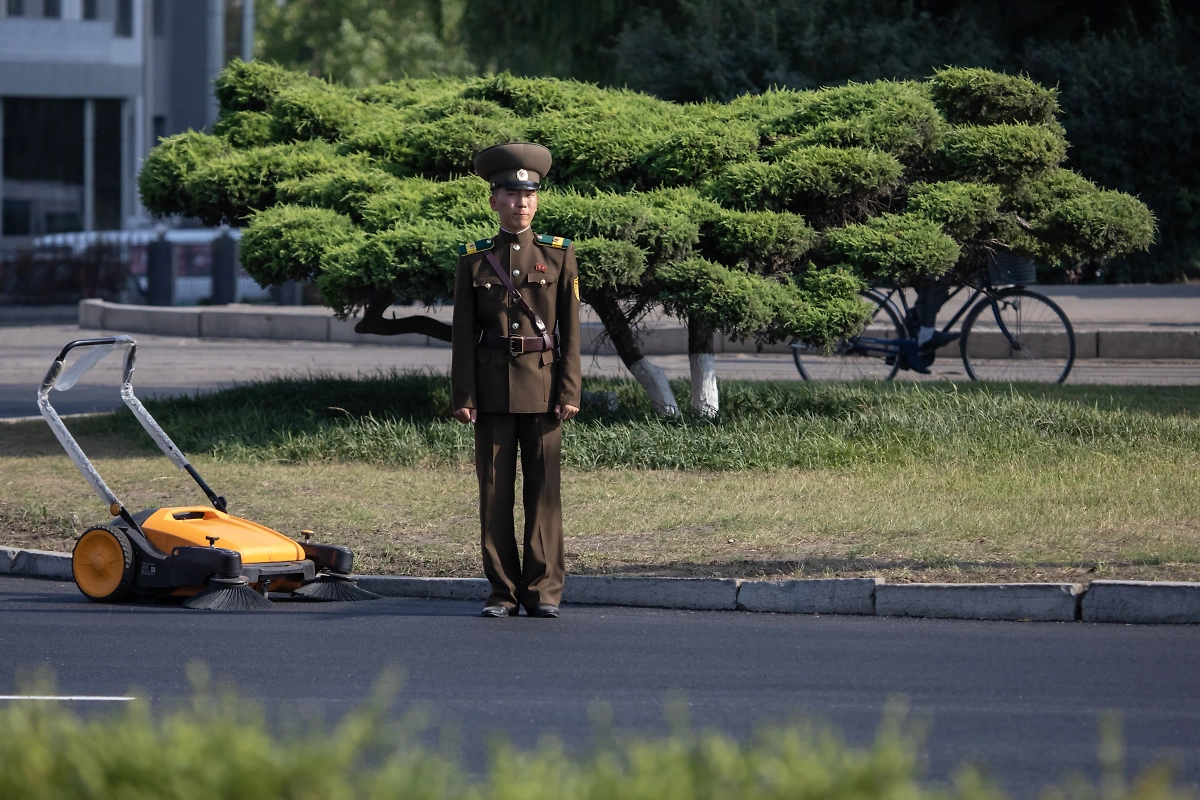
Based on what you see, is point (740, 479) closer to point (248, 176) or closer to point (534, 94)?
point (534, 94)

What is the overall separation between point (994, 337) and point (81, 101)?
85.5 ft

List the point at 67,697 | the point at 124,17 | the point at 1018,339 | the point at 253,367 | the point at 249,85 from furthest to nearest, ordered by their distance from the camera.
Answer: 1. the point at 124,17
2. the point at 253,367
3. the point at 1018,339
4. the point at 249,85
5. the point at 67,697

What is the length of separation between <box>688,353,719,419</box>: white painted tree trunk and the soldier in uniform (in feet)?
15.9

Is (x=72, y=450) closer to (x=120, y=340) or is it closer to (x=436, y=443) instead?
(x=120, y=340)

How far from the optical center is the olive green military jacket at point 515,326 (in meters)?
7.17

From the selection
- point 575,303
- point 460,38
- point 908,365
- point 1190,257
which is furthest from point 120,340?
point 460,38

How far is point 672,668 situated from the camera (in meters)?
6.05

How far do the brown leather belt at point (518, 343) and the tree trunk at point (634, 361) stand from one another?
4.75m

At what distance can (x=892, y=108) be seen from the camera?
12.0 meters

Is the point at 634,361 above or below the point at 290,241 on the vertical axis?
below

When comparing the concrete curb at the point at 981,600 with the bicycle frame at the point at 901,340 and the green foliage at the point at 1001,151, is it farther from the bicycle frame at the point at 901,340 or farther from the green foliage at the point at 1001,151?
the bicycle frame at the point at 901,340

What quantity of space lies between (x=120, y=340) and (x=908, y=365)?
28.3ft

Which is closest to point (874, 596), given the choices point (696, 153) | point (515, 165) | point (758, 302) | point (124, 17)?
point (515, 165)

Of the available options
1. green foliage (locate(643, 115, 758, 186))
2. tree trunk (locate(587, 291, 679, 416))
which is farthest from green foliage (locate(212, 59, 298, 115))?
tree trunk (locate(587, 291, 679, 416))
